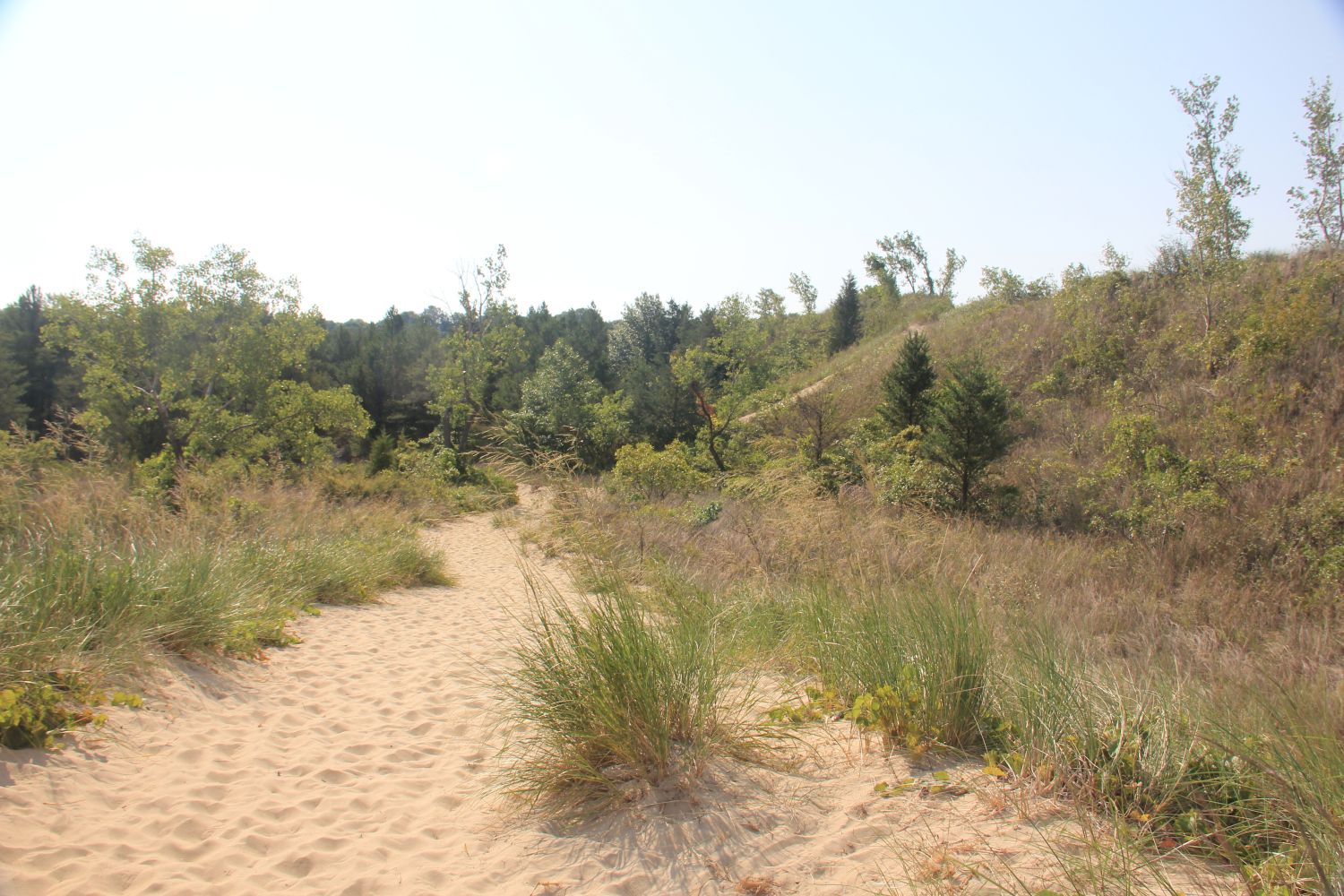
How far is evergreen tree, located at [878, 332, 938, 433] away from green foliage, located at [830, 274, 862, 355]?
2525 centimetres

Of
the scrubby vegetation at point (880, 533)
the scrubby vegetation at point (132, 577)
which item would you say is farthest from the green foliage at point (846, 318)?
the scrubby vegetation at point (132, 577)

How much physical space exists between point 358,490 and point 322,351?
100ft

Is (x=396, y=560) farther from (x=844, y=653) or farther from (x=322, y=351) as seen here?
(x=322, y=351)

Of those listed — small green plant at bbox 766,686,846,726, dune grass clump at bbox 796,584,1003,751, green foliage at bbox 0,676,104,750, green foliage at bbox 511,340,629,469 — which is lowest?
small green plant at bbox 766,686,846,726

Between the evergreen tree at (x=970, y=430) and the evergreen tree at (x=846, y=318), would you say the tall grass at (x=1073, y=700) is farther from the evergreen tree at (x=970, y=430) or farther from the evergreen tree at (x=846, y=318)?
the evergreen tree at (x=846, y=318)

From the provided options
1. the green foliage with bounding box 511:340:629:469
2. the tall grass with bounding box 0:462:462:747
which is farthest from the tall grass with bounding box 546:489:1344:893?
the green foliage with bounding box 511:340:629:469

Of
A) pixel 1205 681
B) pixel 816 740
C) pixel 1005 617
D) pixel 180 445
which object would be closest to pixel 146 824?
pixel 816 740

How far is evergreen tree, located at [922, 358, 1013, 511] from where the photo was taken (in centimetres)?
1378

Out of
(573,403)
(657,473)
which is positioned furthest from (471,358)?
(657,473)

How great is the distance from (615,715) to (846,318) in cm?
4275

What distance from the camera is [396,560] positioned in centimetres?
1073

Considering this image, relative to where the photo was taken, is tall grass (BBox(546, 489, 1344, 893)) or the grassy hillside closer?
tall grass (BBox(546, 489, 1344, 893))

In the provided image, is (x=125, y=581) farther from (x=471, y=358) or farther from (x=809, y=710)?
(x=471, y=358)

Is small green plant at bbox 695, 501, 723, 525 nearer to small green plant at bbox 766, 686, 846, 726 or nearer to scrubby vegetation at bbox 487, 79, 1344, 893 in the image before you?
scrubby vegetation at bbox 487, 79, 1344, 893
